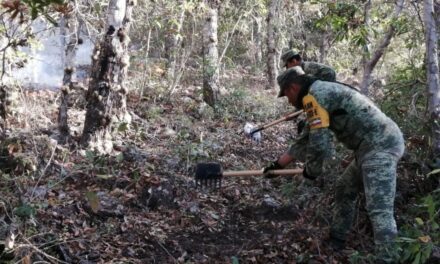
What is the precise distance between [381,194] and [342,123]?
70 centimetres

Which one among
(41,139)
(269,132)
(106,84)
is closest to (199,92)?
(269,132)

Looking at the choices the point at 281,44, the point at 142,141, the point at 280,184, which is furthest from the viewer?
the point at 281,44

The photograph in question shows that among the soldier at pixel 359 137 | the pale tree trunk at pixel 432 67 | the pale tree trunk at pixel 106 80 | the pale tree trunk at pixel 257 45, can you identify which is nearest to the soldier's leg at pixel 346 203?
the soldier at pixel 359 137

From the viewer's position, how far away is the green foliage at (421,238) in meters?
3.35

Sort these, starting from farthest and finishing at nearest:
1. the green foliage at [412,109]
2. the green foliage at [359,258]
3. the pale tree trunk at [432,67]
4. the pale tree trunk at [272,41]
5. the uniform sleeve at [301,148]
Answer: the pale tree trunk at [272,41], the green foliage at [412,109], the pale tree trunk at [432,67], the uniform sleeve at [301,148], the green foliage at [359,258]

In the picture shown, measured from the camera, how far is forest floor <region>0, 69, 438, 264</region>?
408 centimetres

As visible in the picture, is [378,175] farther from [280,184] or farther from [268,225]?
[280,184]

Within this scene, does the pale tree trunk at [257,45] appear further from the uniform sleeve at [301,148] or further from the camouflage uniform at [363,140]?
the camouflage uniform at [363,140]

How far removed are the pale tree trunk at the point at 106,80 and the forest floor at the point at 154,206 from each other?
0.31m

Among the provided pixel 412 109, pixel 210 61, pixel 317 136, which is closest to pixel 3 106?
pixel 317 136

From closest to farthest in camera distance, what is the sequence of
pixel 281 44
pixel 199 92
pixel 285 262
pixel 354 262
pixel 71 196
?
pixel 354 262
pixel 285 262
pixel 71 196
pixel 199 92
pixel 281 44

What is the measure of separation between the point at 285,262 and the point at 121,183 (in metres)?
2.14

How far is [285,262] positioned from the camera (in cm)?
432

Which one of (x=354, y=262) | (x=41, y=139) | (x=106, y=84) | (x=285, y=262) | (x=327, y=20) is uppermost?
(x=327, y=20)
